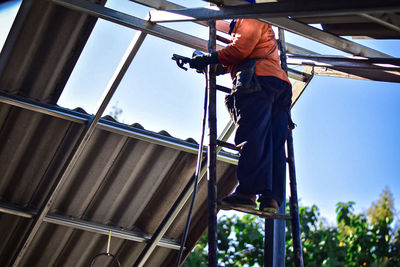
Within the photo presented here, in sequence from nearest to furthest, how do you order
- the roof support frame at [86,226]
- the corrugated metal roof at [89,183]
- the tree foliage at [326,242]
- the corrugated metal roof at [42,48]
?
the corrugated metal roof at [42,48]
the corrugated metal roof at [89,183]
the roof support frame at [86,226]
the tree foliage at [326,242]

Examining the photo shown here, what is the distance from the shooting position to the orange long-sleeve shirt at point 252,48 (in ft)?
11.9

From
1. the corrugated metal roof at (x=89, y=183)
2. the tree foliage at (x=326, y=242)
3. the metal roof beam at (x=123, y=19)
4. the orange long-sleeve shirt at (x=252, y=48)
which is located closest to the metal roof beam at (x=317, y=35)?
the orange long-sleeve shirt at (x=252, y=48)

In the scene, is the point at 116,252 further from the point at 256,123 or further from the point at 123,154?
the point at 256,123

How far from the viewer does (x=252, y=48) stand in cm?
366

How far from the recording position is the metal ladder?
3184 mm

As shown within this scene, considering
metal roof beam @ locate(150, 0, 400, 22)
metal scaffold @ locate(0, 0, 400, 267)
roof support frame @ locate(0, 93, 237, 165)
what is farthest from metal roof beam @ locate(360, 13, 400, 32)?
roof support frame @ locate(0, 93, 237, 165)

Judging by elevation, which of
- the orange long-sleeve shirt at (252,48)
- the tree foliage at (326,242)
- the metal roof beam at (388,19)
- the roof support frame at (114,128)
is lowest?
the metal roof beam at (388,19)

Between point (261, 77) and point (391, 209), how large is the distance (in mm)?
15402

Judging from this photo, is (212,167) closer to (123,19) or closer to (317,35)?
(317,35)

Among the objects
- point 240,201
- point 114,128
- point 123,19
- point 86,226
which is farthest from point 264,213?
point 86,226

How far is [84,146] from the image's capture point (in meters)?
4.99

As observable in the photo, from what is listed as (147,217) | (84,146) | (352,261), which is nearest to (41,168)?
(84,146)

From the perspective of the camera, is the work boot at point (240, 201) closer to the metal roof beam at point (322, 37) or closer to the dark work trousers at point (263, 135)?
the dark work trousers at point (263, 135)

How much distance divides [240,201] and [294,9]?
1.24 meters
